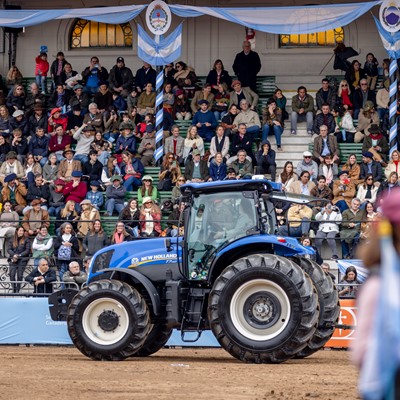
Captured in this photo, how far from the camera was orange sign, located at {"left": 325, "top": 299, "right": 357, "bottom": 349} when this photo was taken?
1988 cm

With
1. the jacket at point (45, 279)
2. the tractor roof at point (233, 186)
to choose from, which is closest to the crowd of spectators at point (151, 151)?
the jacket at point (45, 279)

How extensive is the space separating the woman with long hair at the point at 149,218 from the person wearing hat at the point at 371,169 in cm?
451

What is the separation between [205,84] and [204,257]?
13.6 metres

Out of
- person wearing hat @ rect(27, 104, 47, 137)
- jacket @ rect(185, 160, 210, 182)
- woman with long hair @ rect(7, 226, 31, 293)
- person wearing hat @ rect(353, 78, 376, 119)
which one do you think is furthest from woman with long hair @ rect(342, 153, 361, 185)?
person wearing hat @ rect(27, 104, 47, 137)

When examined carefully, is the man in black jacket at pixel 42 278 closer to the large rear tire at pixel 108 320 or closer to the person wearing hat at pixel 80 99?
the large rear tire at pixel 108 320

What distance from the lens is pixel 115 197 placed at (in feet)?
84.3

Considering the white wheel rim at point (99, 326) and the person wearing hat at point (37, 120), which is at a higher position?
the person wearing hat at point (37, 120)

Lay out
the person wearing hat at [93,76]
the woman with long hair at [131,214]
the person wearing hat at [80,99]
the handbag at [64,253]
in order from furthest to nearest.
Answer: the person wearing hat at [93,76]
the person wearing hat at [80,99]
the woman with long hair at [131,214]
the handbag at [64,253]

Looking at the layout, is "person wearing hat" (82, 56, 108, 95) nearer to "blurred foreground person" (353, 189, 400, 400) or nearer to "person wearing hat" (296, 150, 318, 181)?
"person wearing hat" (296, 150, 318, 181)

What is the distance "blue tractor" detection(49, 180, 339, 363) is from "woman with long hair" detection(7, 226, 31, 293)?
22.6ft

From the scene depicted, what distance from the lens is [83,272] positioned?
75.5ft

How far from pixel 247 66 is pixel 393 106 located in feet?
13.7

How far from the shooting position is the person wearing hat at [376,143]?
2572 cm

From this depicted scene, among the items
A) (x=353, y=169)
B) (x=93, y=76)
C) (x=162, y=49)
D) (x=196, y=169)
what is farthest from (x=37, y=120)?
(x=353, y=169)
